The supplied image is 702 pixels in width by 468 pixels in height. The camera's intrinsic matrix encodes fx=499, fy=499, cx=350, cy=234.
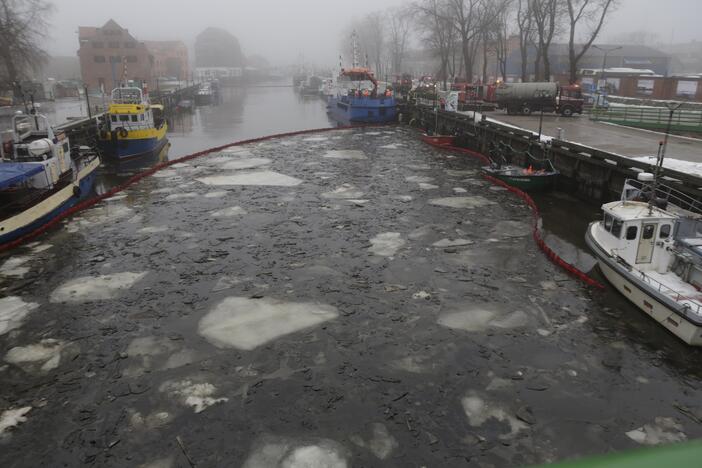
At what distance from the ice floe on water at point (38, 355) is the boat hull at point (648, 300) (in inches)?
491

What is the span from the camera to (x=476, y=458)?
24.5 feet

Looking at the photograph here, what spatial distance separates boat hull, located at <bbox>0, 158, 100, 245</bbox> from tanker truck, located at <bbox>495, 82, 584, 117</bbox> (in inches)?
1228

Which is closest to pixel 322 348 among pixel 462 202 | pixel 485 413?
pixel 485 413

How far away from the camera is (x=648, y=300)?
36.6 feet

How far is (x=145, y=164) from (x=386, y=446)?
100 ft

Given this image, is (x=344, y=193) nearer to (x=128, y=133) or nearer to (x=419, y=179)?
(x=419, y=179)

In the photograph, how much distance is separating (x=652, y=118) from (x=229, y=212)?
27706 millimetres

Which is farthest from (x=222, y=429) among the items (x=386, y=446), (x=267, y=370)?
(x=386, y=446)

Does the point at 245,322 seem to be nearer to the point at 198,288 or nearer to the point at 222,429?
the point at 198,288

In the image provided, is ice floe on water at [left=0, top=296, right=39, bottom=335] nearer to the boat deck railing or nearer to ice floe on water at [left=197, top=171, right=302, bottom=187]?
ice floe on water at [left=197, top=171, right=302, bottom=187]

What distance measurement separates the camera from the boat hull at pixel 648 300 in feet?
33.3

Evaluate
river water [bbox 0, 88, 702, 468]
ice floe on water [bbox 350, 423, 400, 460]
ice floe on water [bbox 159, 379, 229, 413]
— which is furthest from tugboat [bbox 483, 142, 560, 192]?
ice floe on water [bbox 159, 379, 229, 413]

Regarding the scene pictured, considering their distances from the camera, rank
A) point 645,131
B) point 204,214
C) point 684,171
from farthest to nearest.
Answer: point 645,131
point 204,214
point 684,171

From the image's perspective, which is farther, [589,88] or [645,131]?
[589,88]
